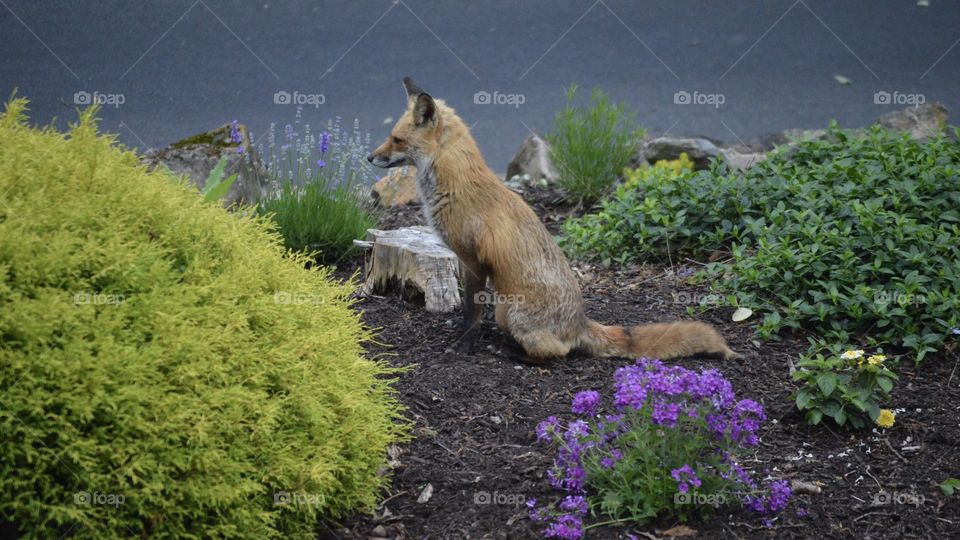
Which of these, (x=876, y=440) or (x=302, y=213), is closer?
(x=876, y=440)

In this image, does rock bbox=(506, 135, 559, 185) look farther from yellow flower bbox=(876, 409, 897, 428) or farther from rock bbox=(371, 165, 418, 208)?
yellow flower bbox=(876, 409, 897, 428)

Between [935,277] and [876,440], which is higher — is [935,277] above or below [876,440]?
above

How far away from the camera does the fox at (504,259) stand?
557 centimetres

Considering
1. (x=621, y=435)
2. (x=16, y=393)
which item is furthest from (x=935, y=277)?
(x=16, y=393)

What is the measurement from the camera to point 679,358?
18.2 feet

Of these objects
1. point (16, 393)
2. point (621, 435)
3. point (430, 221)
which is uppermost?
point (430, 221)

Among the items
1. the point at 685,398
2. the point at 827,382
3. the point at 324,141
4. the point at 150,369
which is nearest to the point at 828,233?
the point at 827,382

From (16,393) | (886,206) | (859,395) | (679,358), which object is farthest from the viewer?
(886,206)

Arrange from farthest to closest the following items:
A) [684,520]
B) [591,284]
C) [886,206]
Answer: [591,284]
[886,206]
[684,520]

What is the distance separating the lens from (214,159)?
319 inches

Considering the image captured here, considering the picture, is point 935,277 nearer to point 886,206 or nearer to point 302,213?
point 886,206

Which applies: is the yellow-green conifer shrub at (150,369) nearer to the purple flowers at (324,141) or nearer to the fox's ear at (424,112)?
the fox's ear at (424,112)

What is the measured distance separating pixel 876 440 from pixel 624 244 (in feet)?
10.5

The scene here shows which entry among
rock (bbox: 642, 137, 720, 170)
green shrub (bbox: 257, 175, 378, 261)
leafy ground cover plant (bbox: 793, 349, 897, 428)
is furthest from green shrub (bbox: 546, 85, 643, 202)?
leafy ground cover plant (bbox: 793, 349, 897, 428)
